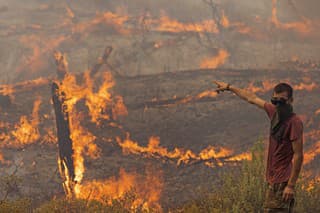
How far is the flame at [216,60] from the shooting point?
72.0 feet

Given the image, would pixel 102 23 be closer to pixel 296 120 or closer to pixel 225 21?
pixel 225 21

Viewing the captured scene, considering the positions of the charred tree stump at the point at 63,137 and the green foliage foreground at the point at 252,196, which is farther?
the charred tree stump at the point at 63,137

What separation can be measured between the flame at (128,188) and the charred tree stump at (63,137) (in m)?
0.65

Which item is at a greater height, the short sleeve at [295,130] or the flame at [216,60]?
the flame at [216,60]

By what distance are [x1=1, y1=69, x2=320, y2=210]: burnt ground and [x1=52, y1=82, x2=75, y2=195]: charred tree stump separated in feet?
2.00

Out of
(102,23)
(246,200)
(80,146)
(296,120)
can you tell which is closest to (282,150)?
(296,120)

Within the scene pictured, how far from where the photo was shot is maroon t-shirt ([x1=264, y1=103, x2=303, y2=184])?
3.47m

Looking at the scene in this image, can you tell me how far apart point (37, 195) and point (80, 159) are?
1717mm

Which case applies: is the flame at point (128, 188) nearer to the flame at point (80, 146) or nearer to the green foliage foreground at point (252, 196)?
the flame at point (80, 146)

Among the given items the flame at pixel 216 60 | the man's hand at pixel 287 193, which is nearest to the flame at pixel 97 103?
the flame at pixel 216 60

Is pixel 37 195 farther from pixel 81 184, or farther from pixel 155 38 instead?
pixel 155 38

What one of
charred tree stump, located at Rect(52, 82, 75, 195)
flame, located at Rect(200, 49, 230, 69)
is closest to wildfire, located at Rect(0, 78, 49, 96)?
charred tree stump, located at Rect(52, 82, 75, 195)

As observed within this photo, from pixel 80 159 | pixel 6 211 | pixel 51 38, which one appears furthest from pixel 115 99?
pixel 51 38

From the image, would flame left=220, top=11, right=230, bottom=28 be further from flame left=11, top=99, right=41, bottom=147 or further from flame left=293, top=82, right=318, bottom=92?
flame left=11, top=99, right=41, bottom=147
